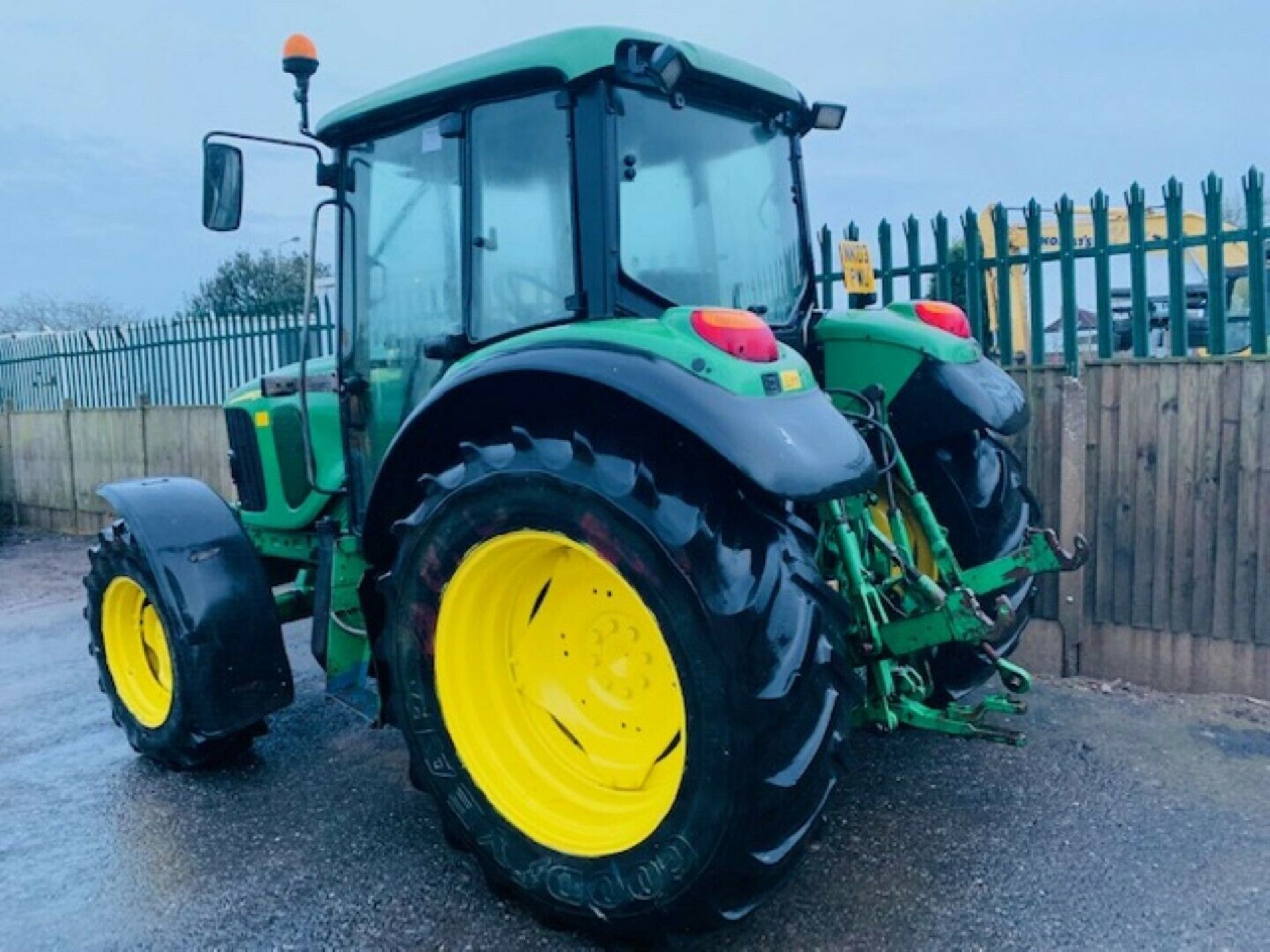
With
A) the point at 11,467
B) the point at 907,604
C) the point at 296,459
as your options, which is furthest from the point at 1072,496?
the point at 11,467

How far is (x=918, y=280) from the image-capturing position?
5.01m

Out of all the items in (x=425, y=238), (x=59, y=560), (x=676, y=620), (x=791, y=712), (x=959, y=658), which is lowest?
(x=59, y=560)

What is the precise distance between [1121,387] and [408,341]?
2994 mm

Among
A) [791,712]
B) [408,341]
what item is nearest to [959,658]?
[791,712]

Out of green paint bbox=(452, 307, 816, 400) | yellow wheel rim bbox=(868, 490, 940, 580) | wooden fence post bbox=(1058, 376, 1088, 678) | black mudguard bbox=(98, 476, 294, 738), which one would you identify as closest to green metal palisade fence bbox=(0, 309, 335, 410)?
black mudguard bbox=(98, 476, 294, 738)

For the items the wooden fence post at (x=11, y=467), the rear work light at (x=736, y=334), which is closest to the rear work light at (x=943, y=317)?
the rear work light at (x=736, y=334)

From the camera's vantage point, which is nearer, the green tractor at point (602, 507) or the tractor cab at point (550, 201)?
the green tractor at point (602, 507)

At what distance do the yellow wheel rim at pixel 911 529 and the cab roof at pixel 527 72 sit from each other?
1324 millimetres

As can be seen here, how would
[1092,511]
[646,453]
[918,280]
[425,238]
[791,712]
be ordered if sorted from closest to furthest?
[791,712], [646,453], [425,238], [1092,511], [918,280]

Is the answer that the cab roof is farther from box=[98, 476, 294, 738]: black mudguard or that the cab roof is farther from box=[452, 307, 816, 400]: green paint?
box=[98, 476, 294, 738]: black mudguard

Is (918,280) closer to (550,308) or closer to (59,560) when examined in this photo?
(550,308)

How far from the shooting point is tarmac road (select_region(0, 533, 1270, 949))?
100.0 inches

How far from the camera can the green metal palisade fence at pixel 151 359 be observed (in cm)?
838

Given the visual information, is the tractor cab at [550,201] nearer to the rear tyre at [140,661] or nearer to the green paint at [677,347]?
the green paint at [677,347]
